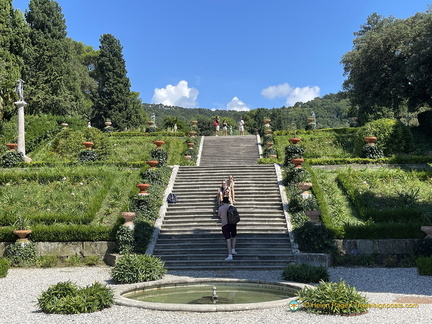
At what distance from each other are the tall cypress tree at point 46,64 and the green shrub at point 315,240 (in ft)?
117

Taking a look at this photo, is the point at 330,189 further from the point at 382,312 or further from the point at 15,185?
the point at 15,185

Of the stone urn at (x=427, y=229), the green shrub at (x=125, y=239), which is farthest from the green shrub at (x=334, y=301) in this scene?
the green shrub at (x=125, y=239)

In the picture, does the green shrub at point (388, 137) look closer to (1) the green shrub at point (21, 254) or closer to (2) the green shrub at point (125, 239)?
(2) the green shrub at point (125, 239)

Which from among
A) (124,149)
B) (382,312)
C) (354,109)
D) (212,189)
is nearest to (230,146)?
(124,149)

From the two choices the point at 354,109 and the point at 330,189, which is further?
the point at 354,109

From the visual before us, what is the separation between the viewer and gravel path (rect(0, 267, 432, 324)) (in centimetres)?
792

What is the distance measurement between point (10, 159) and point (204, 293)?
17749 mm

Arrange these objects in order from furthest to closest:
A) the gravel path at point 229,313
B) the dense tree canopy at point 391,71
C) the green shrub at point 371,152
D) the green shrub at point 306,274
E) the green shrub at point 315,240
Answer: the dense tree canopy at point 391,71 < the green shrub at point 371,152 < the green shrub at point 315,240 < the green shrub at point 306,274 < the gravel path at point 229,313

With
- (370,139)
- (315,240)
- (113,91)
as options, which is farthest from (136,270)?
(113,91)

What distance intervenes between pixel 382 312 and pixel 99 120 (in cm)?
→ 4755

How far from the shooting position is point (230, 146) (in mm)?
31406

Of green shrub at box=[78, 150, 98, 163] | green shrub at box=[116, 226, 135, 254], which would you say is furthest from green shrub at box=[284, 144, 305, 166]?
green shrub at box=[78, 150, 98, 163]

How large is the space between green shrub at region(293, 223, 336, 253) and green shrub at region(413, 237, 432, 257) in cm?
243

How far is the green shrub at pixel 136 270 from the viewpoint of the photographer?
1177cm
